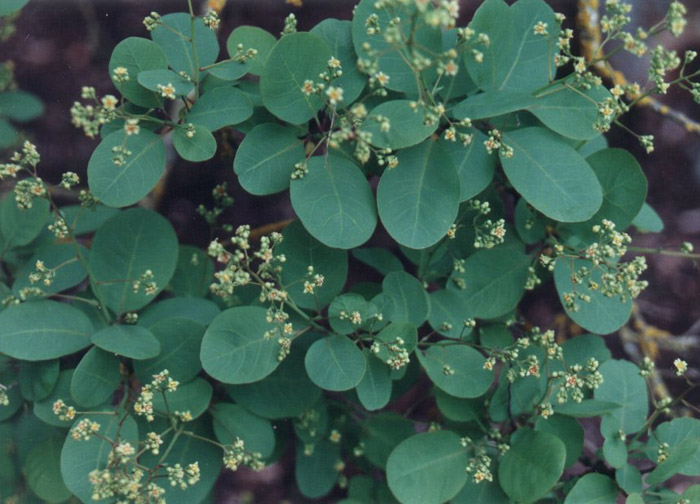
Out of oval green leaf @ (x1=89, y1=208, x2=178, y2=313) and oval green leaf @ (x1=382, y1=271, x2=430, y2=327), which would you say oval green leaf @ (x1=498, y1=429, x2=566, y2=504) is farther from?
oval green leaf @ (x1=89, y1=208, x2=178, y2=313)

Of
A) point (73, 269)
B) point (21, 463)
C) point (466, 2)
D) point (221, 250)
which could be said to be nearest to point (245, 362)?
point (221, 250)

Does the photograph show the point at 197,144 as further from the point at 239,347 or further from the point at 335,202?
the point at 239,347

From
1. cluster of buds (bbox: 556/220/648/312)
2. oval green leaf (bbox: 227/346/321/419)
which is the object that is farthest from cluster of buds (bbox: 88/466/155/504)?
cluster of buds (bbox: 556/220/648/312)

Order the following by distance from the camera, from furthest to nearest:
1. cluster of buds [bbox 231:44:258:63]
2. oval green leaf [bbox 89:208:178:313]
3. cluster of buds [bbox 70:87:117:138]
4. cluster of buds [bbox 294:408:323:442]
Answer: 1. cluster of buds [bbox 294:408:323:442]
2. oval green leaf [bbox 89:208:178:313]
3. cluster of buds [bbox 231:44:258:63]
4. cluster of buds [bbox 70:87:117:138]

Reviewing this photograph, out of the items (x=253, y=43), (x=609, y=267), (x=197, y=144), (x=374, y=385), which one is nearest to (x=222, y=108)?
(x=197, y=144)

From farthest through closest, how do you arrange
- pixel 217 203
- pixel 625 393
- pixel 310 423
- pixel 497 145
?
pixel 217 203
pixel 310 423
pixel 625 393
pixel 497 145

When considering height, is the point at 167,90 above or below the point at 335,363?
above

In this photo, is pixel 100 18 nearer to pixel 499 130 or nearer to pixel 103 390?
pixel 103 390
